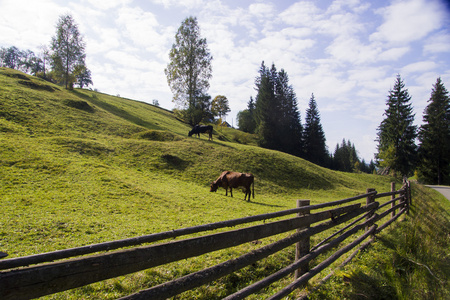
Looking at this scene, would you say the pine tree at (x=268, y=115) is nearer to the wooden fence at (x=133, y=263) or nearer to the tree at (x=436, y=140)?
the tree at (x=436, y=140)

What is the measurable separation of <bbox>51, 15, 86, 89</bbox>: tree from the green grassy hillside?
15.2 metres

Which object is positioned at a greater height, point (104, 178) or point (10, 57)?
point (10, 57)

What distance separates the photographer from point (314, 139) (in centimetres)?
6600

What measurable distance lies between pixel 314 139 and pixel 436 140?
82.0ft

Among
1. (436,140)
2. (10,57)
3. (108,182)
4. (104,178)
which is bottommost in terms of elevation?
(108,182)

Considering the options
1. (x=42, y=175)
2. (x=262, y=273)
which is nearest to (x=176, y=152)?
(x=42, y=175)

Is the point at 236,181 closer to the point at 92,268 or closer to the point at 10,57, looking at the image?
the point at 92,268

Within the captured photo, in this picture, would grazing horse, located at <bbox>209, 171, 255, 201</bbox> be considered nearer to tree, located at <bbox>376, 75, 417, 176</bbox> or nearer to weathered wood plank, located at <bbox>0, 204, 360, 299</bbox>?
weathered wood plank, located at <bbox>0, 204, 360, 299</bbox>

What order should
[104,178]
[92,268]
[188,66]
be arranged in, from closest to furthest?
[92,268] < [104,178] < [188,66]

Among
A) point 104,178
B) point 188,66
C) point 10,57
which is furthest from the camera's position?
point 10,57

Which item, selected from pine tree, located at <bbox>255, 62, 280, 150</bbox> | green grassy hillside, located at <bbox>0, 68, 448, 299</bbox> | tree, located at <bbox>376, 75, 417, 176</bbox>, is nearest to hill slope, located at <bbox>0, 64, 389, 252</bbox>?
green grassy hillside, located at <bbox>0, 68, 448, 299</bbox>

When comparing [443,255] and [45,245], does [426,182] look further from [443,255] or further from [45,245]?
[45,245]

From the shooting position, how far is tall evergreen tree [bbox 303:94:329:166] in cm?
6556

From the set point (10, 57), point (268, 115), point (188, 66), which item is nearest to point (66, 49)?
point (188, 66)
